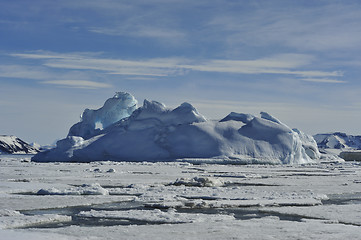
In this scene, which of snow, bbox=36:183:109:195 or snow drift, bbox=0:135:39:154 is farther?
snow drift, bbox=0:135:39:154

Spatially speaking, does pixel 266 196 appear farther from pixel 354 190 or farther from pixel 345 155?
pixel 345 155

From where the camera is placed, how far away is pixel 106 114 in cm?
3700

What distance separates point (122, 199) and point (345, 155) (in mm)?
42317

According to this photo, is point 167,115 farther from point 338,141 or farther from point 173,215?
point 338,141

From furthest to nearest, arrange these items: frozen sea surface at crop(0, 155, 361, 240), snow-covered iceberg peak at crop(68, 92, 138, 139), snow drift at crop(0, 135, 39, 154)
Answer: snow drift at crop(0, 135, 39, 154)
snow-covered iceberg peak at crop(68, 92, 138, 139)
frozen sea surface at crop(0, 155, 361, 240)

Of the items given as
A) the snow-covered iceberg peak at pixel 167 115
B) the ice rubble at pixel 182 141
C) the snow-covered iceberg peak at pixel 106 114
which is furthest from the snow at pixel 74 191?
the snow-covered iceberg peak at pixel 106 114

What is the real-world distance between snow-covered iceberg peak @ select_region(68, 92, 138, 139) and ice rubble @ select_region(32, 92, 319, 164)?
3.15 metres

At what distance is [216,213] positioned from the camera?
8023 millimetres

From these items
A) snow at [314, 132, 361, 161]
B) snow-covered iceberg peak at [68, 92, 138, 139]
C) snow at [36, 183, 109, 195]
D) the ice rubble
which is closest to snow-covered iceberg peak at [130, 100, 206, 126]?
the ice rubble

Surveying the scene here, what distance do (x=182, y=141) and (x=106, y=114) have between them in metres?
9.23

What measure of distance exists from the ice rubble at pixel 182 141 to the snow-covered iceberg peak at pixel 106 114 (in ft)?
10.3

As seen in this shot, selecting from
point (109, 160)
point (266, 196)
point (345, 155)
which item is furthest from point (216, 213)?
point (345, 155)

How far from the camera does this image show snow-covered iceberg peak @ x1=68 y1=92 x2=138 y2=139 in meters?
35.6

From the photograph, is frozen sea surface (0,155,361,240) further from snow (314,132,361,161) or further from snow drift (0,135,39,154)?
snow (314,132,361,161)
